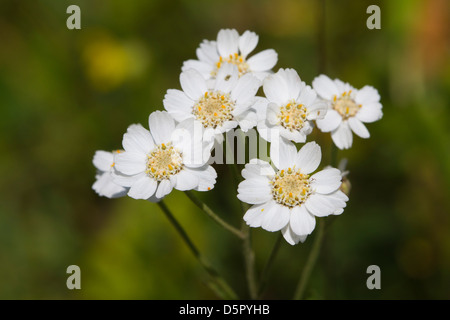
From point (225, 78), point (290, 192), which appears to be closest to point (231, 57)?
point (225, 78)

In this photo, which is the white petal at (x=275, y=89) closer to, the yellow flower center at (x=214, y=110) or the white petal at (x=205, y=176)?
the yellow flower center at (x=214, y=110)

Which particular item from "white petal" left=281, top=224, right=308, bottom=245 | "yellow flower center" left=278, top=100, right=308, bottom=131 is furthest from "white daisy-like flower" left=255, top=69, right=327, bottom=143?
"white petal" left=281, top=224, right=308, bottom=245

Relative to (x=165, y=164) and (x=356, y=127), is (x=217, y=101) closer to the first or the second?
(x=165, y=164)

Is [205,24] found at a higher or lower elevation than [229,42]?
higher

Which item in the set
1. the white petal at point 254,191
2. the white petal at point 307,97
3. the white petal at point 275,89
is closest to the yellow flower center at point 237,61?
the white petal at point 275,89
